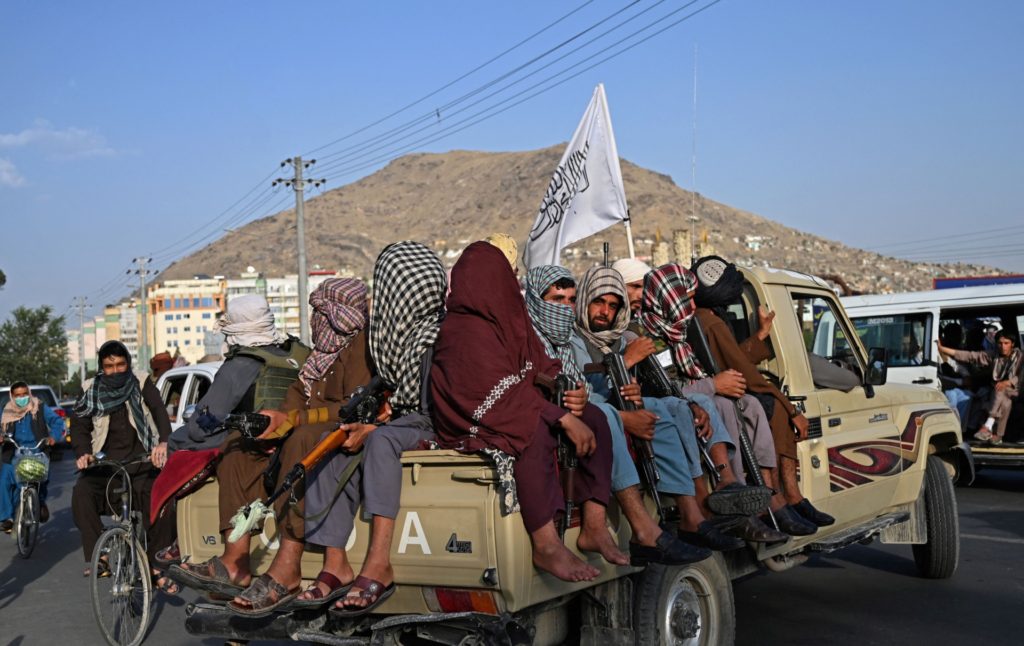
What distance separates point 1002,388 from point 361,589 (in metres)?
10.2

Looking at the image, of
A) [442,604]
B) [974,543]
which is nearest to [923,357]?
[974,543]

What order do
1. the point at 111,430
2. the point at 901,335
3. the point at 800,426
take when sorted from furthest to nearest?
the point at 901,335 < the point at 111,430 < the point at 800,426

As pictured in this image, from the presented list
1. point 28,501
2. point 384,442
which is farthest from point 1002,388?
point 28,501

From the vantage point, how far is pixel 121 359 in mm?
8344

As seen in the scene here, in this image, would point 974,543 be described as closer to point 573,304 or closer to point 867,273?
point 573,304

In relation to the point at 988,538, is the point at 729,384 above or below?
above

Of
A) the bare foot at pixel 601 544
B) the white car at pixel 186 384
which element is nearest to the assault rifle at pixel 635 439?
the bare foot at pixel 601 544

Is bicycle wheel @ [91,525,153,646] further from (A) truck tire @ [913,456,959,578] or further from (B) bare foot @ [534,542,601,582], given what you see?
(A) truck tire @ [913,456,959,578]

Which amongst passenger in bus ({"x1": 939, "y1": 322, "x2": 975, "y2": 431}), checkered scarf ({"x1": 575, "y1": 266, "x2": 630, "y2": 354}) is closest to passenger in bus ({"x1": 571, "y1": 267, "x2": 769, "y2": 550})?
checkered scarf ({"x1": 575, "y1": 266, "x2": 630, "y2": 354})

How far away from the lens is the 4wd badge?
13.5 feet

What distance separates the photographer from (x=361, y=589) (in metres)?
4.29

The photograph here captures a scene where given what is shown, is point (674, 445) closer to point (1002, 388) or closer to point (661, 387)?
point (661, 387)

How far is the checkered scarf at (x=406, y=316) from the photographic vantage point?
4.91 meters

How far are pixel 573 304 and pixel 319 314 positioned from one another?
140 centimetres
